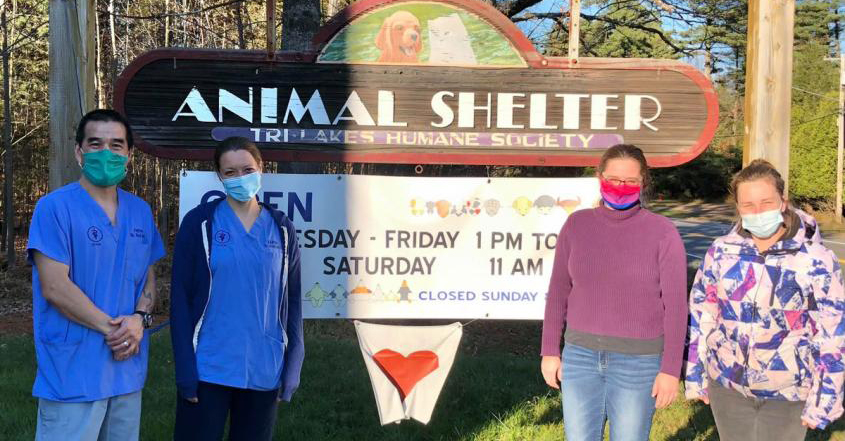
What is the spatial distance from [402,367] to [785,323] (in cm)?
216

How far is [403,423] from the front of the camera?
473cm

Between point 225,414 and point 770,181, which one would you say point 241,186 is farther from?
point 770,181

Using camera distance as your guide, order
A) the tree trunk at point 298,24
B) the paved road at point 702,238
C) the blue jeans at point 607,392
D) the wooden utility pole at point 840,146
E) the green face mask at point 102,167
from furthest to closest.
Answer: the wooden utility pole at point 840,146 < the paved road at point 702,238 < the tree trunk at point 298,24 < the blue jeans at point 607,392 < the green face mask at point 102,167

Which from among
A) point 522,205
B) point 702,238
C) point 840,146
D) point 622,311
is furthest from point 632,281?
point 840,146

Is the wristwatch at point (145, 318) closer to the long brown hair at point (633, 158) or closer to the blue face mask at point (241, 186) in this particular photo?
Answer: the blue face mask at point (241, 186)

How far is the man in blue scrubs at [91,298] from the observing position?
2.57m

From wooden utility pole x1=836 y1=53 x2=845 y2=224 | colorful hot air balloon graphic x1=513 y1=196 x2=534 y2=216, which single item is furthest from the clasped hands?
wooden utility pole x1=836 y1=53 x2=845 y2=224

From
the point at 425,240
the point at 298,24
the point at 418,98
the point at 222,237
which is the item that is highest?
the point at 298,24

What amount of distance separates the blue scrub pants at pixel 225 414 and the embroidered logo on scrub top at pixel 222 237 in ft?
1.85

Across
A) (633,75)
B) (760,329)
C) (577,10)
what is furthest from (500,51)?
(760,329)

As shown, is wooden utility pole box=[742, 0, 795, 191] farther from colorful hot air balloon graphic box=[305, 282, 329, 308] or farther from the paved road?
the paved road

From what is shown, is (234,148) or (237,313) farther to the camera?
(234,148)

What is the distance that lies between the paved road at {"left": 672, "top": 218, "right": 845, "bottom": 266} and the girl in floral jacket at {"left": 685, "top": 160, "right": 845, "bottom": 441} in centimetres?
1296

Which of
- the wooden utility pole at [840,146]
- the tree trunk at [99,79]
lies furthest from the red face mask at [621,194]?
the wooden utility pole at [840,146]
